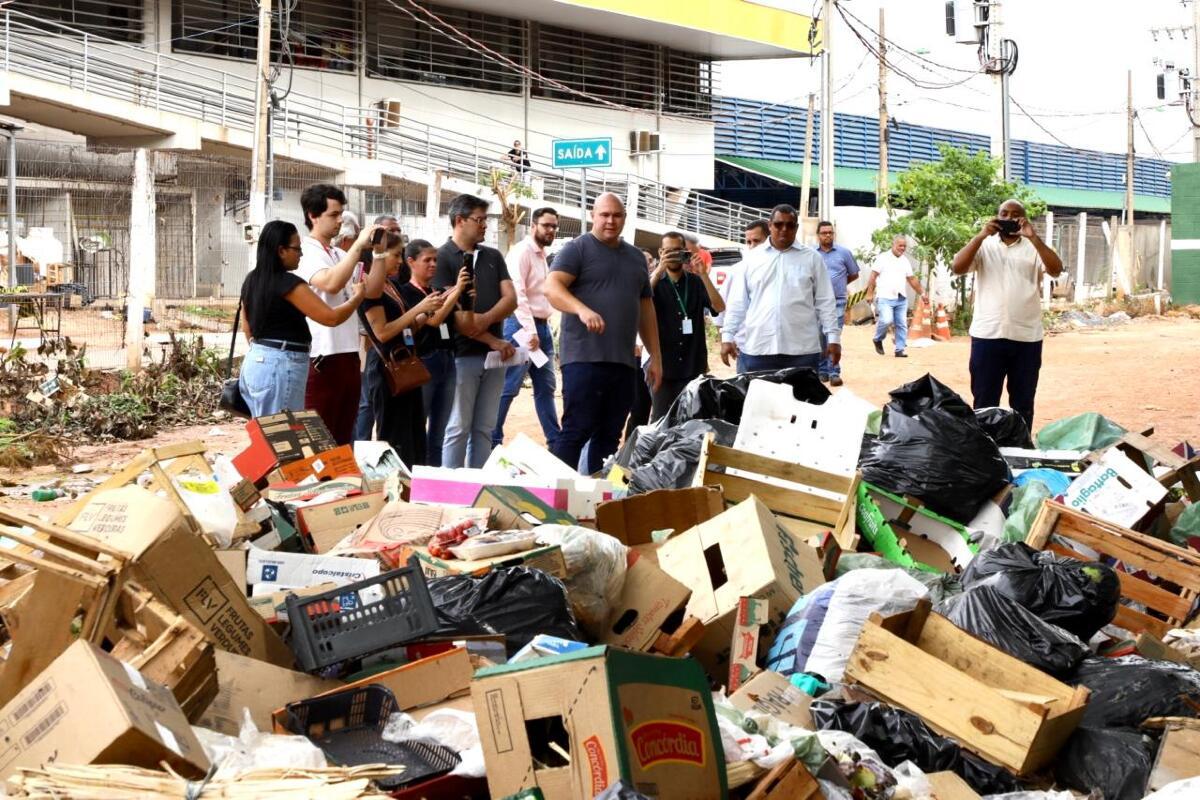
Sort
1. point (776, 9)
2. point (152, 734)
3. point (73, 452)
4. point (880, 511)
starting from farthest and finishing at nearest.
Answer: point (776, 9)
point (73, 452)
point (880, 511)
point (152, 734)

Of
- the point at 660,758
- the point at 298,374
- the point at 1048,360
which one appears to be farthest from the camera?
the point at 1048,360

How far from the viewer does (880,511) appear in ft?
20.5

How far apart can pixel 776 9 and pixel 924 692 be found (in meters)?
→ 34.3

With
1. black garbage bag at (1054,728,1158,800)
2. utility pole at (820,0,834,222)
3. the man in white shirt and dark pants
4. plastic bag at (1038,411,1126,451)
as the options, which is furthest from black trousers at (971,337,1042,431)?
utility pole at (820,0,834,222)

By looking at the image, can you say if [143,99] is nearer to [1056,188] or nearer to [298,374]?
[298,374]

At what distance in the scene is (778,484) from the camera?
637cm

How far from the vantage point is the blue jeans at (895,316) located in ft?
63.6

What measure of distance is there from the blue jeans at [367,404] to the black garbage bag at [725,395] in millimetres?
1732

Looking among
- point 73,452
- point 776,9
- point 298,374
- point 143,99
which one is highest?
point 776,9

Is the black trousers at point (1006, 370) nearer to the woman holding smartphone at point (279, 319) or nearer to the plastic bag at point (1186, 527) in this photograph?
the plastic bag at point (1186, 527)

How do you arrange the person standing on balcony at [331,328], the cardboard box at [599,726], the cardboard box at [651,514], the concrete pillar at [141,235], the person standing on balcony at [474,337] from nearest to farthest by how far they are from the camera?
the cardboard box at [599,726] < the cardboard box at [651,514] < the person standing on balcony at [331,328] < the person standing on balcony at [474,337] < the concrete pillar at [141,235]

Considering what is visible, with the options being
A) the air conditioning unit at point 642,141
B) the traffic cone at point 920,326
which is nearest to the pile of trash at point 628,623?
the traffic cone at point 920,326

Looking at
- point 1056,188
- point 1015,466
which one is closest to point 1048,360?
point 1015,466

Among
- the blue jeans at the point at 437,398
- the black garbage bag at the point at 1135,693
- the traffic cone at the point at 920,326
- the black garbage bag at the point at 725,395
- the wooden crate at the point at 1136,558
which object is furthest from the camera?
the traffic cone at the point at 920,326
